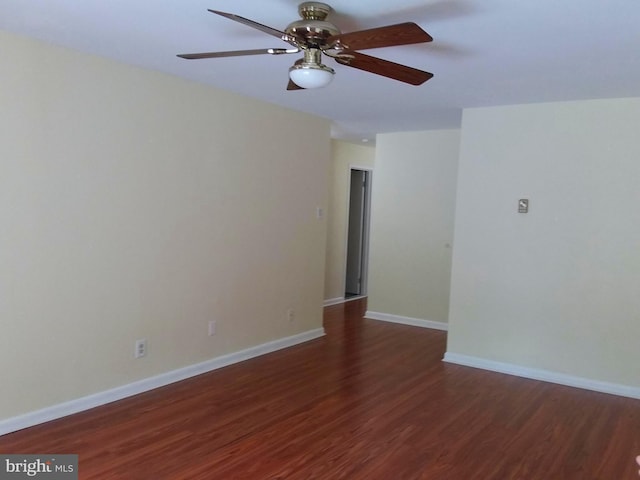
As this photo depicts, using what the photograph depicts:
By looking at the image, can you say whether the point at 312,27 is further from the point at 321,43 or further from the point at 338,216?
the point at 338,216

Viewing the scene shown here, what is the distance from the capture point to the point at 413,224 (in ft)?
19.6

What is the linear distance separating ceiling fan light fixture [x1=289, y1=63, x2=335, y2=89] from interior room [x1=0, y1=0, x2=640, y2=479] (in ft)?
0.08

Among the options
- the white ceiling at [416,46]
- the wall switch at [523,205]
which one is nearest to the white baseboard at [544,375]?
the wall switch at [523,205]

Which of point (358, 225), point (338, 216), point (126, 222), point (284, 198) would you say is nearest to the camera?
point (126, 222)

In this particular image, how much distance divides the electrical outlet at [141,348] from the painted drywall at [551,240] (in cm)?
266

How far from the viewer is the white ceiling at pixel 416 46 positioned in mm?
2234

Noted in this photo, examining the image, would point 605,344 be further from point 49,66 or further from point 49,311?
point 49,66

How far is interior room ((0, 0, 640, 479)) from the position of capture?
2.59m

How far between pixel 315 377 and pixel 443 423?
1157mm

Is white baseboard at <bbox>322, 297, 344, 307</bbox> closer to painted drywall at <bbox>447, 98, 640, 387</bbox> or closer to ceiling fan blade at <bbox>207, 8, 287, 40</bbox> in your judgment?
painted drywall at <bbox>447, 98, 640, 387</bbox>

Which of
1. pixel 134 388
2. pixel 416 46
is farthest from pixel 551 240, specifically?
pixel 134 388

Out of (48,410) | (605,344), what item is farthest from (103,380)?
(605,344)

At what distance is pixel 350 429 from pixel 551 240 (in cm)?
A: 230

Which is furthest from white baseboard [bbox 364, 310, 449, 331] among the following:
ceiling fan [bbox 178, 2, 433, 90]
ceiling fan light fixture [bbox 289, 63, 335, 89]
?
ceiling fan light fixture [bbox 289, 63, 335, 89]
